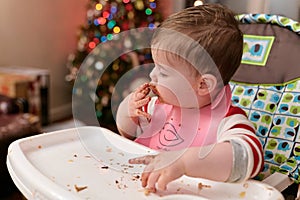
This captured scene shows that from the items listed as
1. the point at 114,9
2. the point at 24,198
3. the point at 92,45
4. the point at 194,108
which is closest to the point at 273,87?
the point at 194,108

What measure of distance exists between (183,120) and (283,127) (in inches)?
11.7

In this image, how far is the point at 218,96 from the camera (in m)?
0.83

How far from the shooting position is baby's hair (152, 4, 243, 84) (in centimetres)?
74

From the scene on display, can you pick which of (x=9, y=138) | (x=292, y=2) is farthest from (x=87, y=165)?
(x=9, y=138)

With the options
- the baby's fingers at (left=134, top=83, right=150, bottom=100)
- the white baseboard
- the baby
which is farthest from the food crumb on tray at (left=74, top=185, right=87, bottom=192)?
the white baseboard

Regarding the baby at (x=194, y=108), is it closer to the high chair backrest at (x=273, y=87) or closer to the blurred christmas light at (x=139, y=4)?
the high chair backrest at (x=273, y=87)

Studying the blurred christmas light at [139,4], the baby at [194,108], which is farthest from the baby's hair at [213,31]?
the blurred christmas light at [139,4]

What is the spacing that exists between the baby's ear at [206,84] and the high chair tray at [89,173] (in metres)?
0.17

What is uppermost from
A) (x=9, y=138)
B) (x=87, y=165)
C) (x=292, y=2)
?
(x=292, y=2)

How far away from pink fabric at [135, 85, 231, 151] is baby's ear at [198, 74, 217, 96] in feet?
0.14

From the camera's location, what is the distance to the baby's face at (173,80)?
Answer: 759 mm

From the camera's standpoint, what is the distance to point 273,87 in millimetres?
1055

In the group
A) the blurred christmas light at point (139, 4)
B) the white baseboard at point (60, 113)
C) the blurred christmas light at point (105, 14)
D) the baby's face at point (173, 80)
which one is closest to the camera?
the baby's face at point (173, 80)

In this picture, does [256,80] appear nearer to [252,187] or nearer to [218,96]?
[218,96]
